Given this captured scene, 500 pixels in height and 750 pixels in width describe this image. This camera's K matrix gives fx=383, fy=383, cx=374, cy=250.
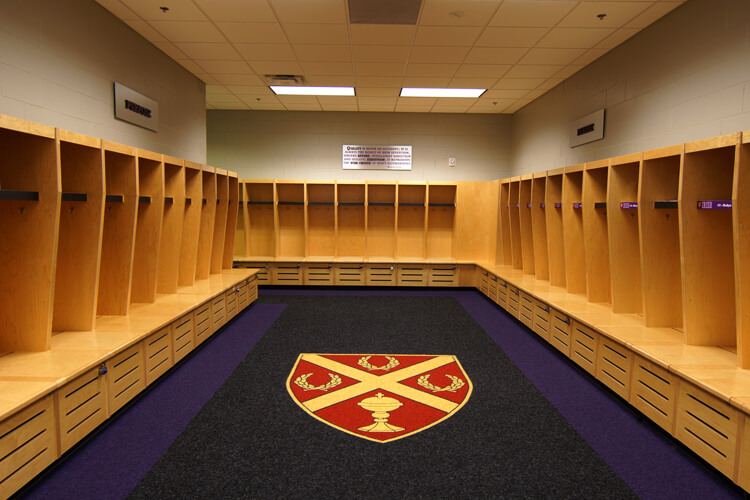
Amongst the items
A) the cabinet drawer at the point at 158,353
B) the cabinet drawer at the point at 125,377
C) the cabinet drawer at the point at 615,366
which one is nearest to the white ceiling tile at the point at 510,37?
the cabinet drawer at the point at 615,366

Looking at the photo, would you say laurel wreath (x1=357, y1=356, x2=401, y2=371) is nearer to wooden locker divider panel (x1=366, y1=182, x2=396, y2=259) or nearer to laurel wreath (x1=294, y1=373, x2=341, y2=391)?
laurel wreath (x1=294, y1=373, x2=341, y2=391)

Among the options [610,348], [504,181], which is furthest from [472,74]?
[610,348]

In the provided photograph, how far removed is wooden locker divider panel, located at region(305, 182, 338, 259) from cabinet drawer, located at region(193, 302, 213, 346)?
2.90 meters

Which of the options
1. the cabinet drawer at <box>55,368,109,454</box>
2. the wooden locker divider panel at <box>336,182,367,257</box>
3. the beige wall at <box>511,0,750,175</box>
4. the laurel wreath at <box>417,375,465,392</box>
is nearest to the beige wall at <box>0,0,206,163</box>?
the cabinet drawer at <box>55,368,109,454</box>

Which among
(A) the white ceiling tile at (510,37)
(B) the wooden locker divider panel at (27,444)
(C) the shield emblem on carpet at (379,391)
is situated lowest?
(C) the shield emblem on carpet at (379,391)

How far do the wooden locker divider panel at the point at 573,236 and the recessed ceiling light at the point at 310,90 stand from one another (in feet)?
10.1

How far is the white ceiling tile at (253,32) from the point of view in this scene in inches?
134

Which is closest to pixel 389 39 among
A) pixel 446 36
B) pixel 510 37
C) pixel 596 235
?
pixel 446 36

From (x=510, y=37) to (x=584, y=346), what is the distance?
2.80 metres

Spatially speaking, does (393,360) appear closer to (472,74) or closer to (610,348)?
(610,348)

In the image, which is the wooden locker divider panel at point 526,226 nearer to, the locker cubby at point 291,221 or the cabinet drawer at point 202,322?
the locker cubby at point 291,221

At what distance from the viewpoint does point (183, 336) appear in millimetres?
3012

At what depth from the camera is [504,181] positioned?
5.52 metres

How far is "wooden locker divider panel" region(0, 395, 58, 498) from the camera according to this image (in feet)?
4.85
